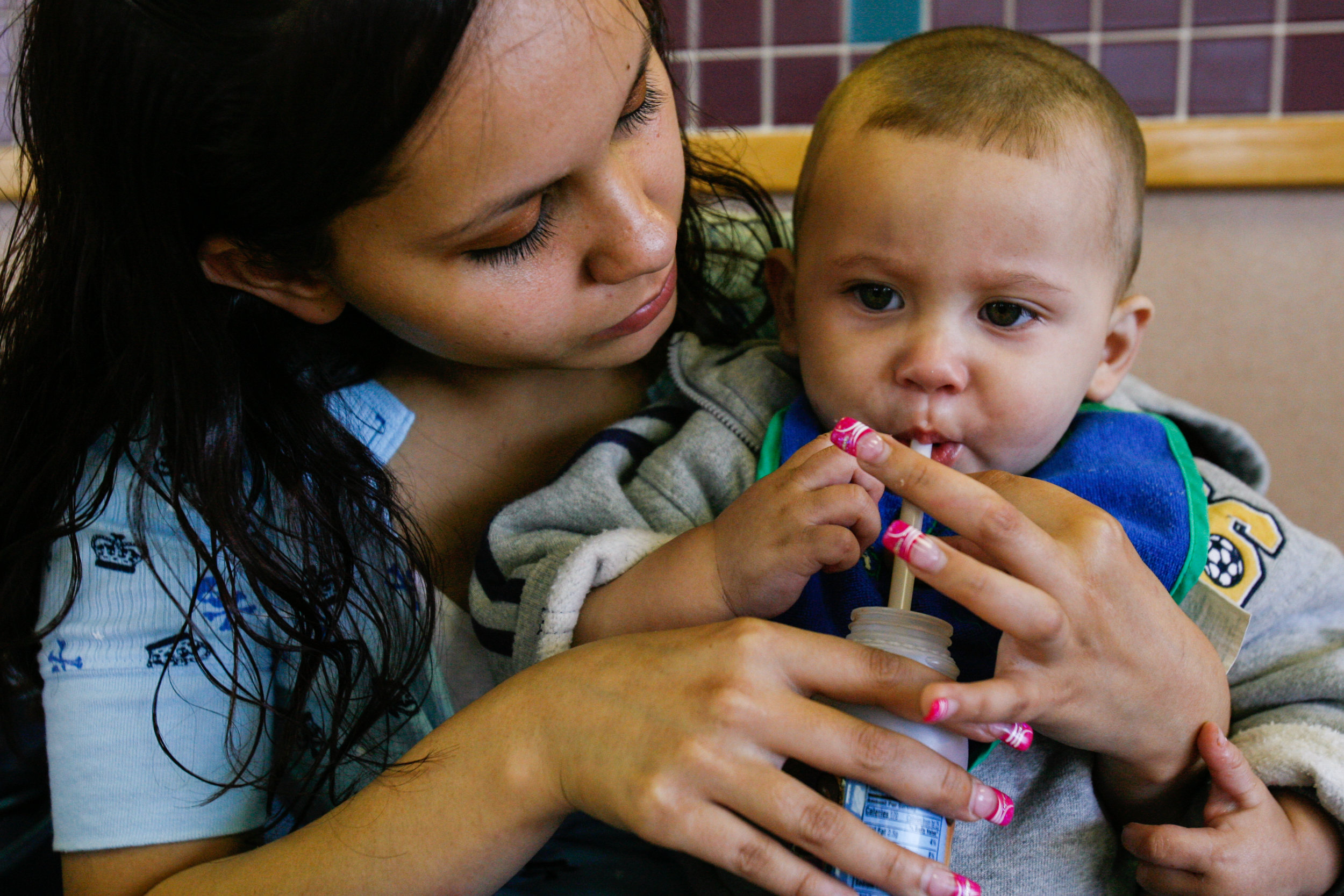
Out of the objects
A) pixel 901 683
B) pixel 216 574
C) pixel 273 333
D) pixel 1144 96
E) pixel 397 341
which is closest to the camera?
pixel 901 683

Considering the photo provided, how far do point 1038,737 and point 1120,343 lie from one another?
0.37 m

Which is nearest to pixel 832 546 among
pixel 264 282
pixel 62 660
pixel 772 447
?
pixel 772 447

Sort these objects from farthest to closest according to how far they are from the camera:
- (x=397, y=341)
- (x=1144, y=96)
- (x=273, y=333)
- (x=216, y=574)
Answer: (x=1144, y=96), (x=397, y=341), (x=273, y=333), (x=216, y=574)

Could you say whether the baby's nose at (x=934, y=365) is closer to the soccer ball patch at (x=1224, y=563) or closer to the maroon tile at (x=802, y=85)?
the soccer ball patch at (x=1224, y=563)

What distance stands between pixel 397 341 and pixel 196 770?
439mm

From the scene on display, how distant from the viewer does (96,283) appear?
0.81 meters

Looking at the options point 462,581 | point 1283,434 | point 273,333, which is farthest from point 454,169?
point 1283,434

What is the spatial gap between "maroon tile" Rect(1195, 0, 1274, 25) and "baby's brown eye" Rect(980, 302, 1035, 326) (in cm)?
99

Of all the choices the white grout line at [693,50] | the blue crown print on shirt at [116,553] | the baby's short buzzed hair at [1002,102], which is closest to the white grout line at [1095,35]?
Answer: the white grout line at [693,50]

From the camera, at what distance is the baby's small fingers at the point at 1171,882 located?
71cm

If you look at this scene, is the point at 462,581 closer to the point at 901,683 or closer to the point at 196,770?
the point at 196,770

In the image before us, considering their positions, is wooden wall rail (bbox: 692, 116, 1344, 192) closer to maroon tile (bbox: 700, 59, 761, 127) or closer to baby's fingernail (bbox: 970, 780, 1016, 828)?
maroon tile (bbox: 700, 59, 761, 127)

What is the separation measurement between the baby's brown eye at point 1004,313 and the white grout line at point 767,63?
3.12 ft

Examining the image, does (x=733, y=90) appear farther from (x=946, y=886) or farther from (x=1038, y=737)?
(x=946, y=886)
